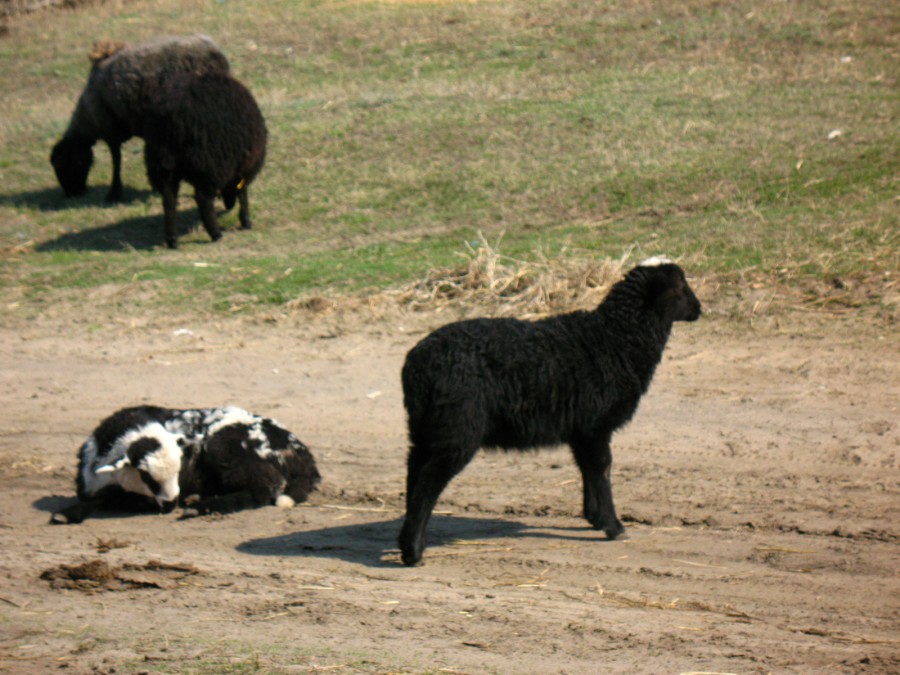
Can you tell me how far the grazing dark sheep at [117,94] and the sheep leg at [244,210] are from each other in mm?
2165

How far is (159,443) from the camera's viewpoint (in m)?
7.77

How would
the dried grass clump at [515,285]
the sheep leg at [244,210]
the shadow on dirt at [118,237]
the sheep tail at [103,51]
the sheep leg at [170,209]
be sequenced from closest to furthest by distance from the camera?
the dried grass clump at [515,285], the sheep leg at [170,209], the sheep leg at [244,210], the shadow on dirt at [118,237], the sheep tail at [103,51]

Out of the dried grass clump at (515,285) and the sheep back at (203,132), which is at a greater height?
the sheep back at (203,132)

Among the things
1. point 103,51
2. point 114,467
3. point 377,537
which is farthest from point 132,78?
point 377,537

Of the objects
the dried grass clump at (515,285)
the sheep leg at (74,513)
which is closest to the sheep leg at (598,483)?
the sheep leg at (74,513)

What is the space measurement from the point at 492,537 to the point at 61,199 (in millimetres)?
12817

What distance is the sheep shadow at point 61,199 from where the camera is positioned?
56.8 feet

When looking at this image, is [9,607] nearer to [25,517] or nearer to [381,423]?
[25,517]

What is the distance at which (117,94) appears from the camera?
16672 millimetres

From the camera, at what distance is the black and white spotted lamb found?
7.74m

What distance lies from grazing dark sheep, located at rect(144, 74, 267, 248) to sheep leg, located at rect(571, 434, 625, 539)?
873cm

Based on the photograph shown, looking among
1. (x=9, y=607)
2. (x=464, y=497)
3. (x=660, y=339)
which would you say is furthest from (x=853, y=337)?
(x=9, y=607)

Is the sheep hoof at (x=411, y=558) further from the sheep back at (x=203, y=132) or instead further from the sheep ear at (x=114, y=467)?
the sheep back at (x=203, y=132)

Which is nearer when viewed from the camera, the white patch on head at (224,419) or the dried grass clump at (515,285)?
the white patch on head at (224,419)
